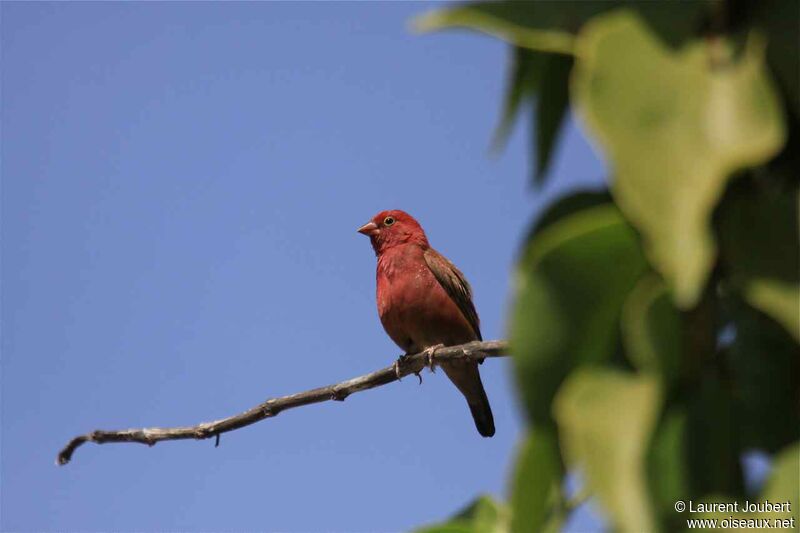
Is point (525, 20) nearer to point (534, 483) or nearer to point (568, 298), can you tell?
point (568, 298)

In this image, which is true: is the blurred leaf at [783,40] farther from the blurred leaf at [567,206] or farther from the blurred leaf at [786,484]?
the blurred leaf at [786,484]

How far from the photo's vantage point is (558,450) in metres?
0.86

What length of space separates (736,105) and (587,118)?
125 mm

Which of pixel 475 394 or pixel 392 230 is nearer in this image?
pixel 475 394

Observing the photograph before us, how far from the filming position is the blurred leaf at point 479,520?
111 cm

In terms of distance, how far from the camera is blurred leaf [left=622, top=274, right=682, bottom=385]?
782 millimetres

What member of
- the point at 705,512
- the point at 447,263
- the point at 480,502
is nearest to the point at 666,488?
the point at 705,512

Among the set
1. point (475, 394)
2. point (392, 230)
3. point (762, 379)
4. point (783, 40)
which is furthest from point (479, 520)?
point (392, 230)

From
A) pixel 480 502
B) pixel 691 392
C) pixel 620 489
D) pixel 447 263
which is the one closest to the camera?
pixel 620 489

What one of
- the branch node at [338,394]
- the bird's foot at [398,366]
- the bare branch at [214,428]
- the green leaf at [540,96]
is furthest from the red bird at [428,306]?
the green leaf at [540,96]

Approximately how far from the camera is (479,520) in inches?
45.2

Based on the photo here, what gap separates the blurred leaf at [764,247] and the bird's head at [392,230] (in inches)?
290

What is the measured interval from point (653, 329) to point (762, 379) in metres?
0.15

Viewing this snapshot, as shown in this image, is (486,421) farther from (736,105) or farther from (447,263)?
(736,105)
